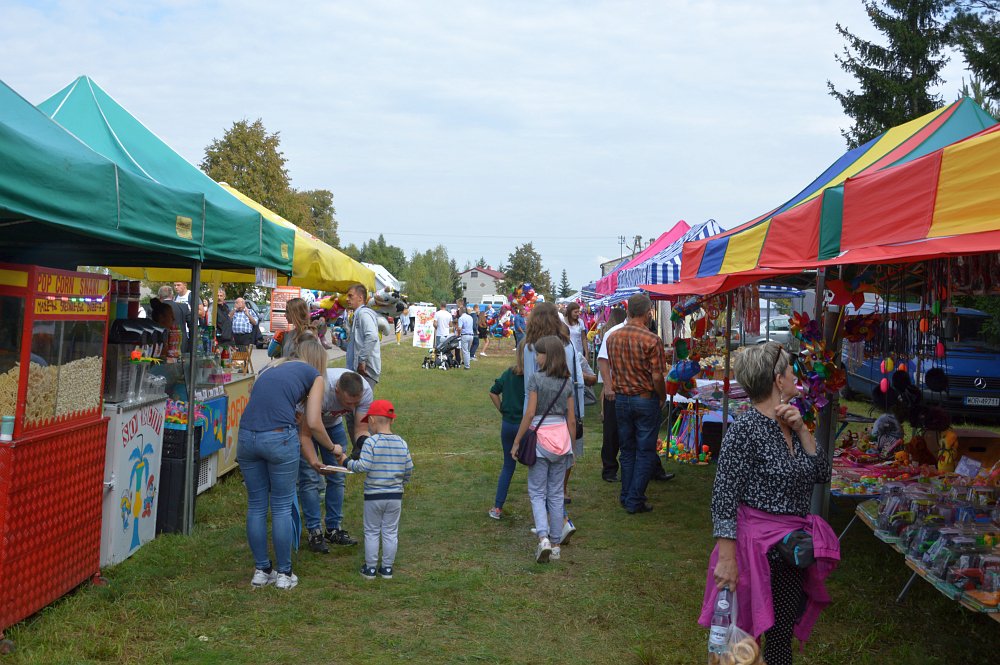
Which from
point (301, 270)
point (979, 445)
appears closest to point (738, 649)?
point (979, 445)

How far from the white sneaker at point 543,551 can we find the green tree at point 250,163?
27641 mm

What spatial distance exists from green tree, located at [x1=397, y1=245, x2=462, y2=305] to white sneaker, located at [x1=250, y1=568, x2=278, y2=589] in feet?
263

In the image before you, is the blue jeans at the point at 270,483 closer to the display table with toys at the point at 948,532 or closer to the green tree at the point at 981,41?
the display table with toys at the point at 948,532

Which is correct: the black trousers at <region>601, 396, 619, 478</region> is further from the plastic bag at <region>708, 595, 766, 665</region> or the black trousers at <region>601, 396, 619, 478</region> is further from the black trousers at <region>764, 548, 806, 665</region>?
the plastic bag at <region>708, 595, 766, 665</region>

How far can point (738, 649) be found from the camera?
10.2 feet

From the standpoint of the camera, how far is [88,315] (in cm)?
468

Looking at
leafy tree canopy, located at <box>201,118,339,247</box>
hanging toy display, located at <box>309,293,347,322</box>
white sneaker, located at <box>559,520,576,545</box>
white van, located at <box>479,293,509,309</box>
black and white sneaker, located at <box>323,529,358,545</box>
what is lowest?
black and white sneaker, located at <box>323,529,358,545</box>

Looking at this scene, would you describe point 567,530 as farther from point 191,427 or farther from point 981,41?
point 981,41

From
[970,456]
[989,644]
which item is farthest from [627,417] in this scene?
[989,644]

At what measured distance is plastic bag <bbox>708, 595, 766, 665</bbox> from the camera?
3.08 metres

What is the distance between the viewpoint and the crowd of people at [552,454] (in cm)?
314

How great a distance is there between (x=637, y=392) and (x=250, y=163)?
2785cm

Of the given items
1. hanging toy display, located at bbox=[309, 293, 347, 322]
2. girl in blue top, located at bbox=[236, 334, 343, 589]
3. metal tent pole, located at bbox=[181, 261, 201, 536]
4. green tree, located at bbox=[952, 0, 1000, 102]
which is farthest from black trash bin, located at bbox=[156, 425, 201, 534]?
green tree, located at bbox=[952, 0, 1000, 102]

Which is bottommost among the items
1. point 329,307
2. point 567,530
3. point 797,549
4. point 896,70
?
point 567,530
